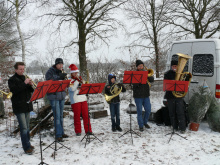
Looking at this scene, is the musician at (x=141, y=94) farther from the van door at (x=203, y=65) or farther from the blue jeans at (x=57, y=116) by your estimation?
the blue jeans at (x=57, y=116)

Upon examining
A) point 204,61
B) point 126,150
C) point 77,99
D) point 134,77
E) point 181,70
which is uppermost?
point 204,61

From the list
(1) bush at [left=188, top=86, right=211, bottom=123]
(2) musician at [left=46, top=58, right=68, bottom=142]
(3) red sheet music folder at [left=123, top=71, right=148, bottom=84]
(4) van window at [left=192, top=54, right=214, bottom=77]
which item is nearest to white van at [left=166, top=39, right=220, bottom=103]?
(4) van window at [left=192, top=54, right=214, bottom=77]

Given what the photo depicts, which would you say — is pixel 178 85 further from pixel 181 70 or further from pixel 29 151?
pixel 29 151

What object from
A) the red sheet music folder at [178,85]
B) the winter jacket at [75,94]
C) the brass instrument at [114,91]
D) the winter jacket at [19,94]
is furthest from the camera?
the brass instrument at [114,91]

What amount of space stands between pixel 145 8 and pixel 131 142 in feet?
56.9

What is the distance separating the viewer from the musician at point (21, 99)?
3695 millimetres

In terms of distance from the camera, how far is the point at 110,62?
10977 millimetres

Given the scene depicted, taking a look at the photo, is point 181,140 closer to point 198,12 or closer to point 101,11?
point 101,11

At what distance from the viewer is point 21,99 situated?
381cm

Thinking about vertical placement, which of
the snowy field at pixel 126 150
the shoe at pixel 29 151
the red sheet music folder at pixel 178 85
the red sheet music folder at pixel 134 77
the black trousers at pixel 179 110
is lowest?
the snowy field at pixel 126 150

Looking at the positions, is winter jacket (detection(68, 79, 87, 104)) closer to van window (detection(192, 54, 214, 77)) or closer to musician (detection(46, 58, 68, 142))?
musician (detection(46, 58, 68, 142))

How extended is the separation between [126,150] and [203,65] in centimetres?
348

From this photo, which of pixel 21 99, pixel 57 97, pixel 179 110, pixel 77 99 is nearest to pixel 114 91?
pixel 77 99

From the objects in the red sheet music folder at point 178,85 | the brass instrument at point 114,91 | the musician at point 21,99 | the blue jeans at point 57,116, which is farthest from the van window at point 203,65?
the musician at point 21,99
